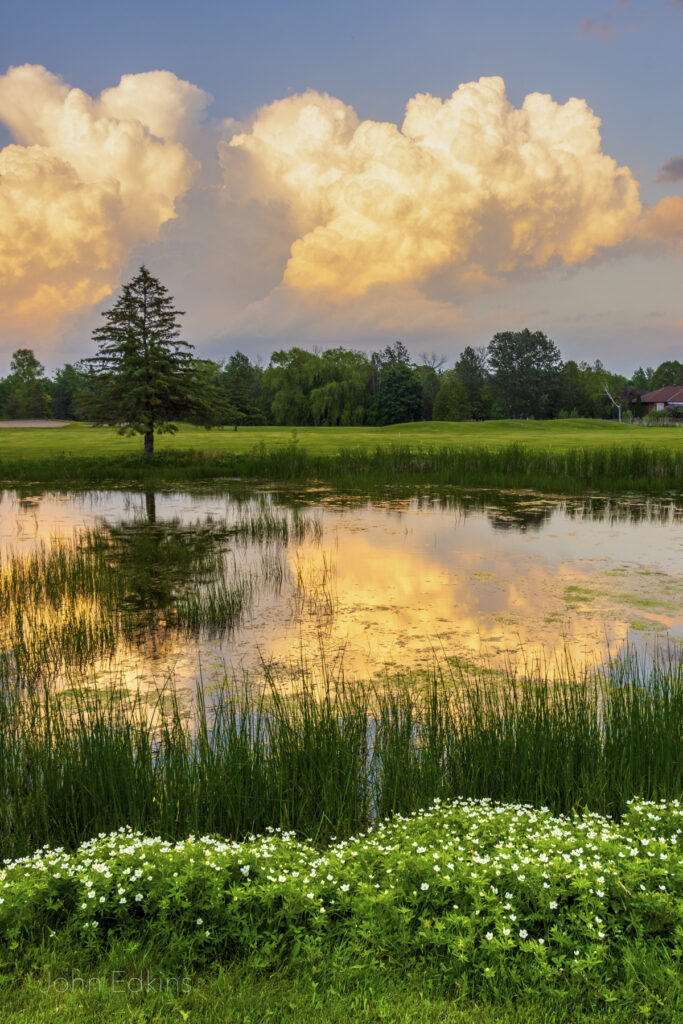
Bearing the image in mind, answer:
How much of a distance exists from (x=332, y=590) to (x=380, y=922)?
7.21 m

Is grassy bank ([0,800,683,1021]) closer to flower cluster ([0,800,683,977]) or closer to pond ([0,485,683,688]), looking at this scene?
flower cluster ([0,800,683,977])

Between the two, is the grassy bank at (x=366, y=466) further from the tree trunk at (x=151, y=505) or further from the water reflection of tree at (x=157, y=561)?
the water reflection of tree at (x=157, y=561)

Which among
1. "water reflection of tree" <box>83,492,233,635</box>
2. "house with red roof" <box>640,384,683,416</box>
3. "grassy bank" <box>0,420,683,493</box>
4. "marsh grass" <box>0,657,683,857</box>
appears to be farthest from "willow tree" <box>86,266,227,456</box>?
"house with red roof" <box>640,384,683,416</box>

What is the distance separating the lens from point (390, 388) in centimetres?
7538

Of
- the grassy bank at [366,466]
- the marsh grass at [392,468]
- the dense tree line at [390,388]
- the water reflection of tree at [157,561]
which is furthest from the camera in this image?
the dense tree line at [390,388]

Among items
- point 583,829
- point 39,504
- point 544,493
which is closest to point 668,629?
point 583,829

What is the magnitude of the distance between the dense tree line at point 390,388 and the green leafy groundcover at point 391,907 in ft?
168

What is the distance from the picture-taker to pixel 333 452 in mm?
31203

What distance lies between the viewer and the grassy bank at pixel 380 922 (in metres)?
2.77

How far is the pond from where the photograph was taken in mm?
7473

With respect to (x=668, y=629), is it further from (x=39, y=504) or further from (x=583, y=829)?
(x=39, y=504)

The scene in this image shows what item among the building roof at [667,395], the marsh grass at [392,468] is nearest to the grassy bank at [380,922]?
the marsh grass at [392,468]

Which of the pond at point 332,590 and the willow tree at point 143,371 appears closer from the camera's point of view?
the pond at point 332,590

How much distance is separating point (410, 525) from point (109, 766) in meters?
11.5
